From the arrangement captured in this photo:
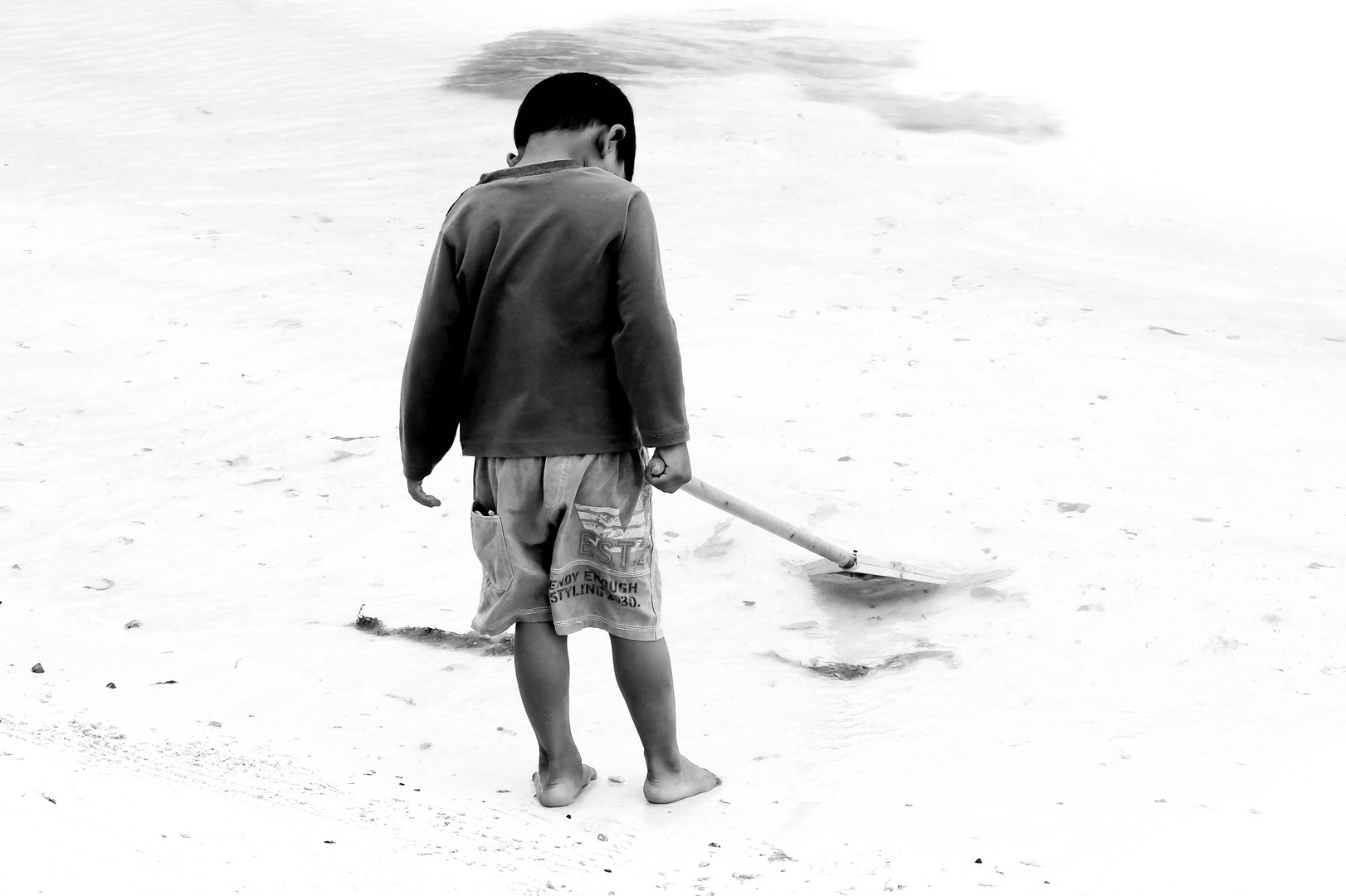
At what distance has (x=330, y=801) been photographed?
2223 millimetres

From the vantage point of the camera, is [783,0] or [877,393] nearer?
[877,393]

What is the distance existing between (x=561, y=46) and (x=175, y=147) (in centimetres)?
365

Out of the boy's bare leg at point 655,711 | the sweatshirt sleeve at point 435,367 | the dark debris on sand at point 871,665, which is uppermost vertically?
the sweatshirt sleeve at point 435,367

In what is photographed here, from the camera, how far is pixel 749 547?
3.57 metres

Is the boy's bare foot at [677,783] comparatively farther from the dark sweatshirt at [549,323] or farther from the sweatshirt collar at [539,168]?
the sweatshirt collar at [539,168]

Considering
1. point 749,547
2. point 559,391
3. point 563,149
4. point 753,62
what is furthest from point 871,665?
→ point 753,62

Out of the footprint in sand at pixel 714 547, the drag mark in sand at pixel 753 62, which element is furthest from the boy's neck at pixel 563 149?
the drag mark in sand at pixel 753 62

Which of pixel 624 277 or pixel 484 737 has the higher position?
pixel 624 277

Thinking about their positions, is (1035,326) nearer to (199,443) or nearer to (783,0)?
(199,443)

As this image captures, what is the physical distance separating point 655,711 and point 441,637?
0.99 m

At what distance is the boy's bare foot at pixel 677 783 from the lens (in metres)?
2.42

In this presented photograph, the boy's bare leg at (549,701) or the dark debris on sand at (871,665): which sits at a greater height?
the boy's bare leg at (549,701)

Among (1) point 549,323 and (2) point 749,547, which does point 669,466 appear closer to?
(1) point 549,323

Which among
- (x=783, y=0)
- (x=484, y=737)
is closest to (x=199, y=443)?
(x=484, y=737)
